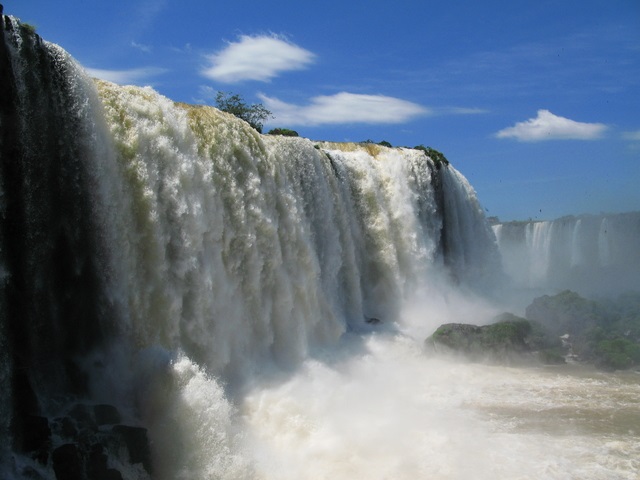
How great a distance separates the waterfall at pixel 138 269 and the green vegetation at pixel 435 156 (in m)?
10.8

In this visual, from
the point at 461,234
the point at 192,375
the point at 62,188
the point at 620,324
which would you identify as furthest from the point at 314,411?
the point at 461,234

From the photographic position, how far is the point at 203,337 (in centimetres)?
1102

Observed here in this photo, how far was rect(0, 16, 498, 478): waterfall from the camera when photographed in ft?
26.3

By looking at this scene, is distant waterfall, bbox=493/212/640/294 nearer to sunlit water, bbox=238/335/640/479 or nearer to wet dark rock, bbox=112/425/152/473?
sunlit water, bbox=238/335/640/479

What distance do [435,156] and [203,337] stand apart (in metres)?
16.6

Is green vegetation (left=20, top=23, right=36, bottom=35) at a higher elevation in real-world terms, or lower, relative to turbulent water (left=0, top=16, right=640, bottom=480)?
higher

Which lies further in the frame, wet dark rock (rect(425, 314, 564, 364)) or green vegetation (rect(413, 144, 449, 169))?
green vegetation (rect(413, 144, 449, 169))

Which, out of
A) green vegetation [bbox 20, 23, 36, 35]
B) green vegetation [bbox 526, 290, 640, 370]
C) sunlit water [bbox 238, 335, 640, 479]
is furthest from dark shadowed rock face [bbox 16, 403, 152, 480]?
green vegetation [bbox 526, 290, 640, 370]

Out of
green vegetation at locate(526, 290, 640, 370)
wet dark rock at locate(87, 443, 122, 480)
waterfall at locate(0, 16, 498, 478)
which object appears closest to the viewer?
wet dark rock at locate(87, 443, 122, 480)

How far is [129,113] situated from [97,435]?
5210mm

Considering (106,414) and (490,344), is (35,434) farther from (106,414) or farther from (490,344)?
(490,344)

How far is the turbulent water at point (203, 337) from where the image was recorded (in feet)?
27.0

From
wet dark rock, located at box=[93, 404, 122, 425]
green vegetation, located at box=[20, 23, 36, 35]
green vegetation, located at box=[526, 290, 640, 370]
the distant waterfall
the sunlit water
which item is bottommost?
the sunlit water

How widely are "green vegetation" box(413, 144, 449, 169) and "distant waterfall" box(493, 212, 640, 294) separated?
8.97 meters
